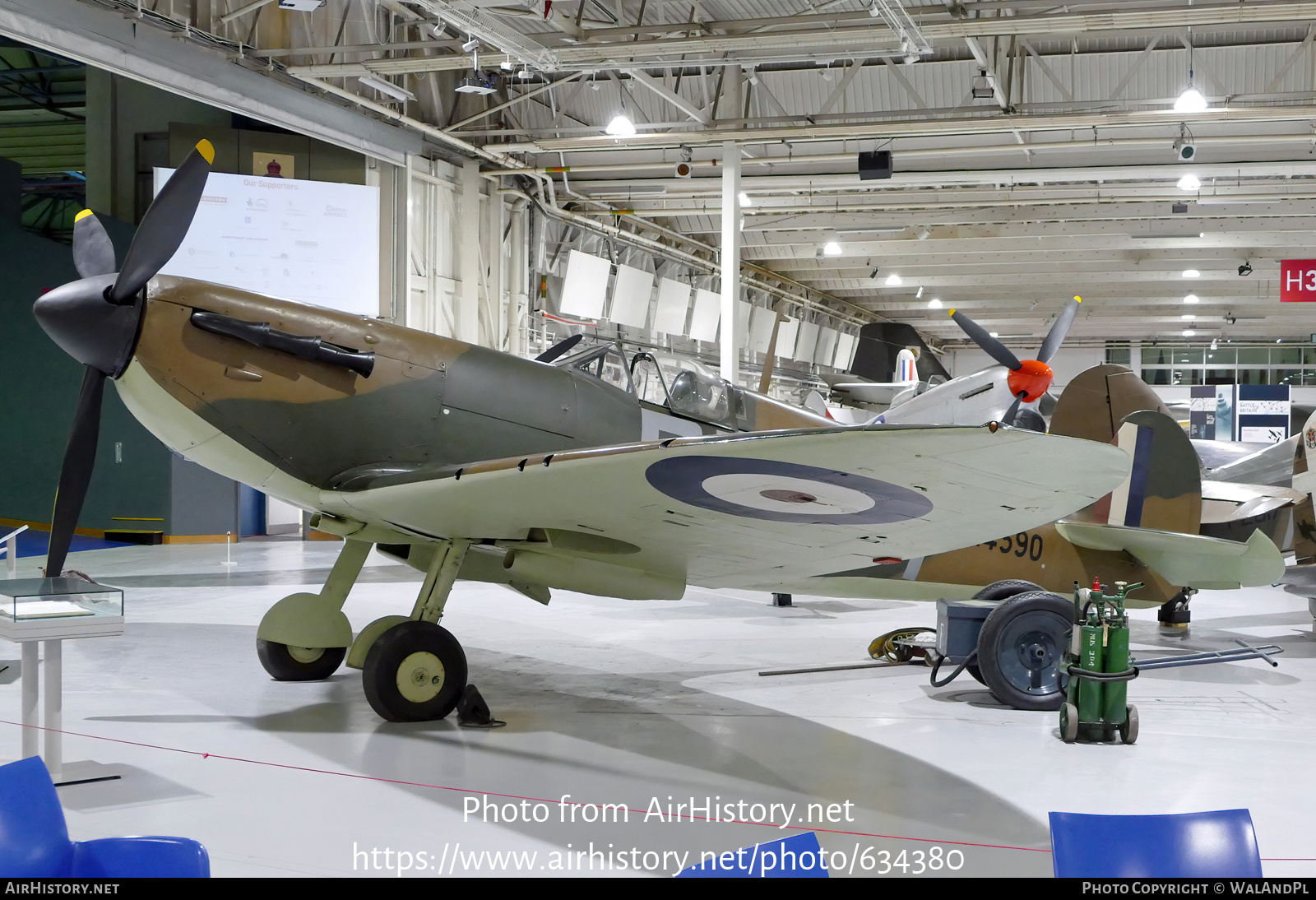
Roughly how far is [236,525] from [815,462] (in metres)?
15.6

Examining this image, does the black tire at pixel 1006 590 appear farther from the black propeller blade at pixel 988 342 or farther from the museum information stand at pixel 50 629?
the museum information stand at pixel 50 629

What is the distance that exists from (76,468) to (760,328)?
79.9ft

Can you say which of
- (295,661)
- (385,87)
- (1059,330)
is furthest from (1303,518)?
(385,87)

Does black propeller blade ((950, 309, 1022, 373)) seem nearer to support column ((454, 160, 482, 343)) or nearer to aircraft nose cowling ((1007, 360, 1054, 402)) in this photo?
aircraft nose cowling ((1007, 360, 1054, 402))

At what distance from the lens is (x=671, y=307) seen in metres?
24.0

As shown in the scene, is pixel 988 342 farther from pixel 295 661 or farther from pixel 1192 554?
pixel 295 661

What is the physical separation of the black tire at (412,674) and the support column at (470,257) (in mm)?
12021

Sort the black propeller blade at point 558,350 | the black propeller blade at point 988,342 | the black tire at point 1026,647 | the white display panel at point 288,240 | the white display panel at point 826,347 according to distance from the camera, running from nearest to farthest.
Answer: the black tire at point 1026,647, the black propeller blade at point 558,350, the black propeller blade at point 988,342, the white display panel at point 288,240, the white display panel at point 826,347

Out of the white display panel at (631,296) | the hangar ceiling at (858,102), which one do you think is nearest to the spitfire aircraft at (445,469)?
the hangar ceiling at (858,102)

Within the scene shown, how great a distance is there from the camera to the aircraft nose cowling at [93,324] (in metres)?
4.93

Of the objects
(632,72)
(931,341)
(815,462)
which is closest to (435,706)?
(815,462)

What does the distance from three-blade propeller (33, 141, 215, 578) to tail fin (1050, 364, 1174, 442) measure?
6286 mm

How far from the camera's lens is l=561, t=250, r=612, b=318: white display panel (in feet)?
65.1

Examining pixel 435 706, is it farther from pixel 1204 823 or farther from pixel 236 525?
pixel 236 525
